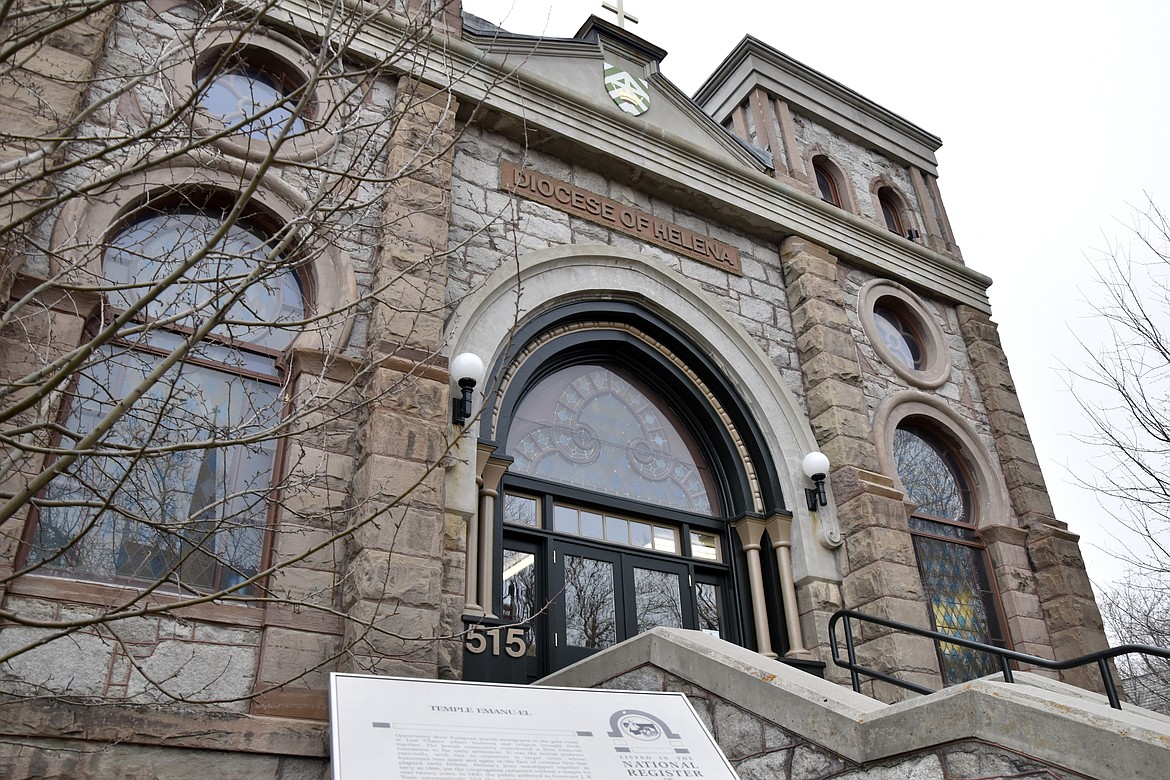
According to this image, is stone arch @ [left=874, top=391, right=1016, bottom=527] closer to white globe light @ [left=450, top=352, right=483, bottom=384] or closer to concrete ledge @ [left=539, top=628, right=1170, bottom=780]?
white globe light @ [left=450, top=352, right=483, bottom=384]

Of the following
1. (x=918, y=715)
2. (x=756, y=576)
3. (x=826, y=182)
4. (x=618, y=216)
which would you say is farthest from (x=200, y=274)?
(x=826, y=182)

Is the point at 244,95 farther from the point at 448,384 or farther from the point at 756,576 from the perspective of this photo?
the point at 756,576

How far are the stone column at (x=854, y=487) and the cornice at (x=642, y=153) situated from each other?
1.91ft

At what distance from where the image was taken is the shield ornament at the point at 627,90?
33.5ft

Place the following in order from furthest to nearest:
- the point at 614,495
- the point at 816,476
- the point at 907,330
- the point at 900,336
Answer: the point at 907,330 → the point at 900,336 → the point at 816,476 → the point at 614,495

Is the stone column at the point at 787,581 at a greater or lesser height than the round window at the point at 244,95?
lesser

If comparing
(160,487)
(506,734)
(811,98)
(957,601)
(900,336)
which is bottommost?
(506,734)

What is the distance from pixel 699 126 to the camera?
10766 mm

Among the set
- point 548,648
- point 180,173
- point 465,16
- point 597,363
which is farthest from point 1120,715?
point 465,16

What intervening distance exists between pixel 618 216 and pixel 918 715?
6393mm

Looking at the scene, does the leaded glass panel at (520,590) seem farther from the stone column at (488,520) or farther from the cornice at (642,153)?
the cornice at (642,153)

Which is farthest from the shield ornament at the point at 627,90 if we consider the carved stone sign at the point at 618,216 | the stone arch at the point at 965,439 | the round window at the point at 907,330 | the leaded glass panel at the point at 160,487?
the leaded glass panel at the point at 160,487

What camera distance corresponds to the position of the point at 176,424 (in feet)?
19.3

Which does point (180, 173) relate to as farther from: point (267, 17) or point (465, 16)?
point (465, 16)
